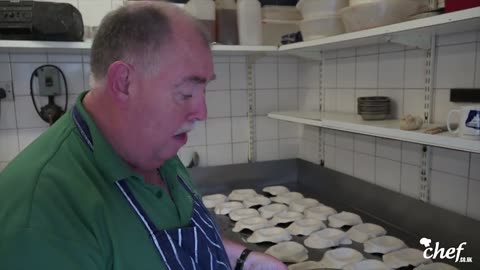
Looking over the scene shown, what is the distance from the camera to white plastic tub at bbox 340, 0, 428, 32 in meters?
1.20

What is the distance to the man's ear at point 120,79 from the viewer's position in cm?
67

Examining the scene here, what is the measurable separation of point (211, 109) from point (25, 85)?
36.9 inches

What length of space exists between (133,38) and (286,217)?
1.17m

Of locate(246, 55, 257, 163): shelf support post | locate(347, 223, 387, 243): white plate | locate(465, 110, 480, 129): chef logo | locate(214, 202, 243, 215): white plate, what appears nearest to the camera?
locate(465, 110, 480, 129): chef logo

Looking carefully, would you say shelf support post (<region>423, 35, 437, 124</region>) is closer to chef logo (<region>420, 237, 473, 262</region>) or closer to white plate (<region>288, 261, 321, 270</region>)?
chef logo (<region>420, 237, 473, 262</region>)

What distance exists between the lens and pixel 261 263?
3.69ft

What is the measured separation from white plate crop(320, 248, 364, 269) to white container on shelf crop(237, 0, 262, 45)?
1074mm

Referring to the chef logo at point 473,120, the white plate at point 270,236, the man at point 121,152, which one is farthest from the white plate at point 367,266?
the man at point 121,152

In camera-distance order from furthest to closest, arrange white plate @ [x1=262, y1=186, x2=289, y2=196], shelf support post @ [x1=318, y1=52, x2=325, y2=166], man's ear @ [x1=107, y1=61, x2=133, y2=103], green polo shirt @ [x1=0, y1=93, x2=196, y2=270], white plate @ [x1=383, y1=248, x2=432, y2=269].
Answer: shelf support post @ [x1=318, y1=52, x2=325, y2=166]
white plate @ [x1=262, y1=186, x2=289, y2=196]
white plate @ [x1=383, y1=248, x2=432, y2=269]
man's ear @ [x1=107, y1=61, x2=133, y2=103]
green polo shirt @ [x1=0, y1=93, x2=196, y2=270]

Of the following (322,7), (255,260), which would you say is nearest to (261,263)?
(255,260)

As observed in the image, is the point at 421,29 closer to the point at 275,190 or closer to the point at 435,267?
the point at 435,267

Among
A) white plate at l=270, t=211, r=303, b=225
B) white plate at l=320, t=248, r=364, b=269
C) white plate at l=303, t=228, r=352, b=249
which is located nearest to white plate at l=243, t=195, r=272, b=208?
white plate at l=270, t=211, r=303, b=225

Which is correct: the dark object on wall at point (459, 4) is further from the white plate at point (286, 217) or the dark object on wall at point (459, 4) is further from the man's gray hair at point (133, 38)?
the white plate at point (286, 217)

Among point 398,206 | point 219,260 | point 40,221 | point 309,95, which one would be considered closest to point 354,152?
point 398,206
